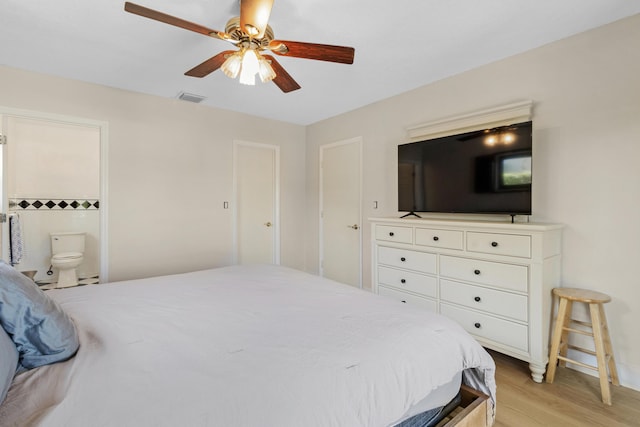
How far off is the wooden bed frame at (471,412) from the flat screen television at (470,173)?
1.41 m

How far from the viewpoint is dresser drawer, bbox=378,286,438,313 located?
2.57 meters

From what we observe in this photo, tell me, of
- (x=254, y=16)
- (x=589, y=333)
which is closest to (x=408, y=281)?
(x=589, y=333)

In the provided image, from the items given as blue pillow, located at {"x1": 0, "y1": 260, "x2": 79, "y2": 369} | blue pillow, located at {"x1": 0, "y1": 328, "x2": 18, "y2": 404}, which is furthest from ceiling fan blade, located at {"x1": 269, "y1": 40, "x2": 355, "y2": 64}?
blue pillow, located at {"x1": 0, "y1": 328, "x2": 18, "y2": 404}

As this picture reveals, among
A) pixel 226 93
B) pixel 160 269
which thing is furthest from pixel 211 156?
pixel 160 269

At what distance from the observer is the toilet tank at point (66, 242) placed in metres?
4.32

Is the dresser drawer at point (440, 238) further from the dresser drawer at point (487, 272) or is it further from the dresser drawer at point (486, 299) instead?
the dresser drawer at point (486, 299)

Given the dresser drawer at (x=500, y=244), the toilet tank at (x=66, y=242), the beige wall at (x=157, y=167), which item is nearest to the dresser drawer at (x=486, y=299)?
the dresser drawer at (x=500, y=244)

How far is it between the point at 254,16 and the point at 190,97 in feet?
6.92

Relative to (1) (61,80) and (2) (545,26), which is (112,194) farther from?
(2) (545,26)

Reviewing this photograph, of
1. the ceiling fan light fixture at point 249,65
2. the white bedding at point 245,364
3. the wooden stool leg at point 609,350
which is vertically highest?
the ceiling fan light fixture at point 249,65

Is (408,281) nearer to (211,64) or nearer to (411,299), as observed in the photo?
(411,299)

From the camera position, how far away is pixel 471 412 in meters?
1.26

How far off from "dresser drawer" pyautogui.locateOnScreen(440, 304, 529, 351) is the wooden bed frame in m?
0.92

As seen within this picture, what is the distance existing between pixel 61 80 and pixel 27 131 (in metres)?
2.15
